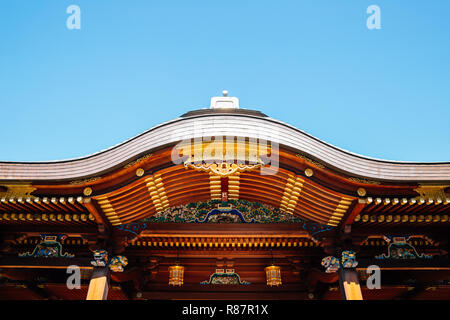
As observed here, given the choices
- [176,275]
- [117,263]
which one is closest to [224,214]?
[176,275]

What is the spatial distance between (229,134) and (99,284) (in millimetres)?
4484

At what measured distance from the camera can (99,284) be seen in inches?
329

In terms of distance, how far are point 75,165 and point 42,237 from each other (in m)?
2.36

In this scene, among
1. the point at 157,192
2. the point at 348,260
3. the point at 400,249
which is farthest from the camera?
the point at 400,249

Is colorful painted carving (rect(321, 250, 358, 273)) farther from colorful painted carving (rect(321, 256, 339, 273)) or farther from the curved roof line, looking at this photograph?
the curved roof line

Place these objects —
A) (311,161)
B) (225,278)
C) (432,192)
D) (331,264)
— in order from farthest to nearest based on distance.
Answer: (225,278) < (331,264) < (432,192) < (311,161)

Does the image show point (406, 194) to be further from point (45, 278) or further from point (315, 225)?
point (45, 278)

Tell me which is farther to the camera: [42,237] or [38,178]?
[42,237]

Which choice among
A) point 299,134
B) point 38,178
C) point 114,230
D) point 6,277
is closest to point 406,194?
point 299,134

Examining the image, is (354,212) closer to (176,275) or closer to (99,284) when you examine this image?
(176,275)

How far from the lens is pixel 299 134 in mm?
8133

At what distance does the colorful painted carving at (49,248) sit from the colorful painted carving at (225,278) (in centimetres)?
393

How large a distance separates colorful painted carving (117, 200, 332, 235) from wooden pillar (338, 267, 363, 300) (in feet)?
5.66

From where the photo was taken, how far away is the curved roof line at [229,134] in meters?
7.98
